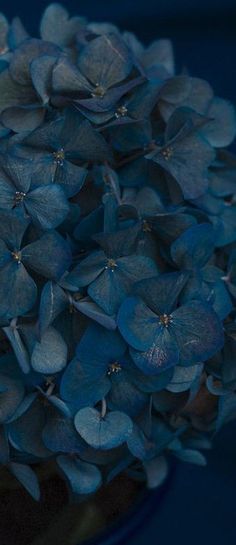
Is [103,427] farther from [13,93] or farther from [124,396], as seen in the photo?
[13,93]

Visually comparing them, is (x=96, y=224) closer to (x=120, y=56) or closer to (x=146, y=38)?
(x=120, y=56)

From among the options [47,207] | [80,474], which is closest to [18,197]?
[47,207]

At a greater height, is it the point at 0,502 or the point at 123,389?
the point at 123,389

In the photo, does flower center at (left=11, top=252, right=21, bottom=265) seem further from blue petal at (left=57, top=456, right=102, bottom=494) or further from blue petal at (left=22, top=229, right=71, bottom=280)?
blue petal at (left=57, top=456, right=102, bottom=494)

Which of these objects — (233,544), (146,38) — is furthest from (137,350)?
(146,38)

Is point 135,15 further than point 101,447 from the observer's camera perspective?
Yes

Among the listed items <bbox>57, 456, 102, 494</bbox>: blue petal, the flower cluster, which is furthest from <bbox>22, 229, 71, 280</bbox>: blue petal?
<bbox>57, 456, 102, 494</bbox>: blue petal
